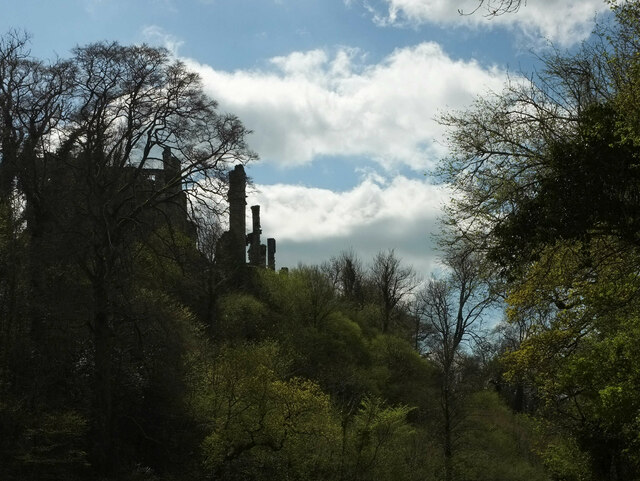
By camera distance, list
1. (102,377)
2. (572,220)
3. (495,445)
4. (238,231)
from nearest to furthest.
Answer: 1. (572,220)
2. (102,377)
3. (495,445)
4. (238,231)

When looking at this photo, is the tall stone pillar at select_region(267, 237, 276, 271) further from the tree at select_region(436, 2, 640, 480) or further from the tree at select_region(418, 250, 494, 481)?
the tree at select_region(436, 2, 640, 480)

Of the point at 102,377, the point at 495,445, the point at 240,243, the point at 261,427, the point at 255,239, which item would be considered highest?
the point at 255,239

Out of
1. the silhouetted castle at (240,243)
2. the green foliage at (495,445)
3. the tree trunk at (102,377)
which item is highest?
the silhouetted castle at (240,243)

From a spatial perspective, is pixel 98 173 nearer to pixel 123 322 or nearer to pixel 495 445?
pixel 123 322

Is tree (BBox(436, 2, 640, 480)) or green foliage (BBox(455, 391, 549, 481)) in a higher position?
tree (BBox(436, 2, 640, 480))

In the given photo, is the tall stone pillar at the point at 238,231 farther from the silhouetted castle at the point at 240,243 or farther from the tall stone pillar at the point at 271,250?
the tall stone pillar at the point at 271,250

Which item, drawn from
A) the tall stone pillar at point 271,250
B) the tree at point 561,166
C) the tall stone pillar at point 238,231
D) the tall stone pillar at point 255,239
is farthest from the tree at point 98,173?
the tall stone pillar at point 271,250

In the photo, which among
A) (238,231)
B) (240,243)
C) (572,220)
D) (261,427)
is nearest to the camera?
(572,220)

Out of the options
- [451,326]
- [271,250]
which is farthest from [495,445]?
[271,250]

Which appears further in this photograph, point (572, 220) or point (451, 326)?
point (451, 326)

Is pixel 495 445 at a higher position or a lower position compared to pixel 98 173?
lower

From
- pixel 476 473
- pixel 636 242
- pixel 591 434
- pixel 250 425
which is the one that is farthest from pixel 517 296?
pixel 476 473

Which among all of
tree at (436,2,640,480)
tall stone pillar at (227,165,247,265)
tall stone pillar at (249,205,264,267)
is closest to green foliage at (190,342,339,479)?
tree at (436,2,640,480)

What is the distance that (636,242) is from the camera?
13.4 metres
